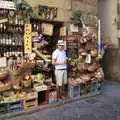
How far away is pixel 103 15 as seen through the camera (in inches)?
690

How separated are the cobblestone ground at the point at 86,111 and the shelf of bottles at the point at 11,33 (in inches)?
79.2

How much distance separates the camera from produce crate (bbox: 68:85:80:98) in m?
12.0

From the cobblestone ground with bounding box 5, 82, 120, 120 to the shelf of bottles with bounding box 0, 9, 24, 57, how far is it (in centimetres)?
→ 201

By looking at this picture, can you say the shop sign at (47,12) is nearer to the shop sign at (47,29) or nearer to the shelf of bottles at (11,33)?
the shop sign at (47,29)

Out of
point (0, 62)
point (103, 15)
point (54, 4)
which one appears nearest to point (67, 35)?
point (54, 4)

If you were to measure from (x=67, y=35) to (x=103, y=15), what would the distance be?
18.3 feet

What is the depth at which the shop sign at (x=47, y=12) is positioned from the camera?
36.9ft

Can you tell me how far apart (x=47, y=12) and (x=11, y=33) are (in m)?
1.65

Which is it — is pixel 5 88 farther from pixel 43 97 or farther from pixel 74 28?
pixel 74 28

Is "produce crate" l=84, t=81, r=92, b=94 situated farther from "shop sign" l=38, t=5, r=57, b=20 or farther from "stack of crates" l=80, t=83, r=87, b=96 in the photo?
"shop sign" l=38, t=5, r=57, b=20

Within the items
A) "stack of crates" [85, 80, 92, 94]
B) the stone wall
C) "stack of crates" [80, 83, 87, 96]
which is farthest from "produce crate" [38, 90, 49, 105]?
the stone wall

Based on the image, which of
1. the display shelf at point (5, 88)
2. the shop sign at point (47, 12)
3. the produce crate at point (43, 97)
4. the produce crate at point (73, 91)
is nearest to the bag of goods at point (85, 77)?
the produce crate at point (73, 91)

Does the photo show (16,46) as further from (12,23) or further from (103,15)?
(103,15)

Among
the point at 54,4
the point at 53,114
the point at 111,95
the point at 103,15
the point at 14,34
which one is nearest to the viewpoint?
the point at 53,114
